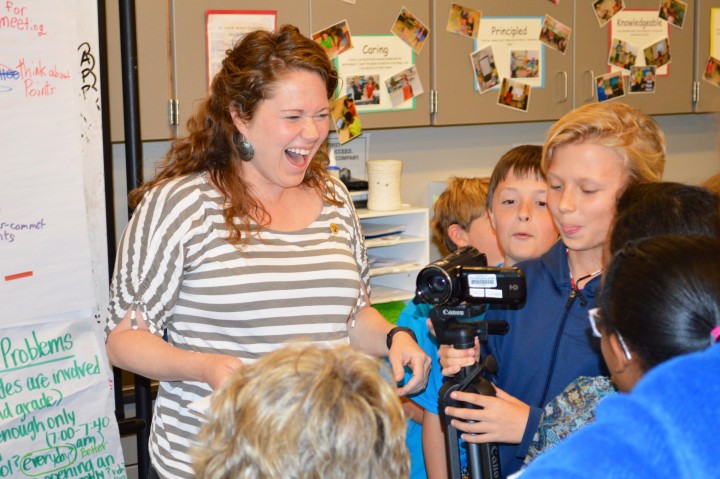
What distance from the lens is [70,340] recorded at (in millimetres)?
2266

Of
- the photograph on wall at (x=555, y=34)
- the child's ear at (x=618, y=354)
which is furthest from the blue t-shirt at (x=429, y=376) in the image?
the photograph on wall at (x=555, y=34)

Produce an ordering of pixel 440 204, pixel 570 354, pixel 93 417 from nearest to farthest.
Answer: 1. pixel 570 354
2. pixel 440 204
3. pixel 93 417

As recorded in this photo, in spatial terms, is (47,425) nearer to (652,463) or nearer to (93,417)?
(93,417)

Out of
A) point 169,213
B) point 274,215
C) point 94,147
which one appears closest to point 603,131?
point 274,215

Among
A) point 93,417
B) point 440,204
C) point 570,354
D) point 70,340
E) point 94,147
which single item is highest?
point 94,147

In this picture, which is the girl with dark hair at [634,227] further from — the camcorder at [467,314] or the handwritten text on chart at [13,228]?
the handwritten text on chart at [13,228]

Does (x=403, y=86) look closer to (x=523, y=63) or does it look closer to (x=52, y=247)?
(x=523, y=63)

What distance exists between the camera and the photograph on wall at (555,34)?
323cm

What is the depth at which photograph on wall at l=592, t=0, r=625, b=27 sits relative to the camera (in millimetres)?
3314

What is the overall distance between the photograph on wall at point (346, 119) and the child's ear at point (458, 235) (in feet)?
2.92

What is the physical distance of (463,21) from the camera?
10.0 feet

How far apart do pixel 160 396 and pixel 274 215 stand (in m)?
0.40

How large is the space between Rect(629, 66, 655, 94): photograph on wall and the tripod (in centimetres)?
233

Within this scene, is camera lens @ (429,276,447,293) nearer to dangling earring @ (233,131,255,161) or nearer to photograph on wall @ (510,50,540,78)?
dangling earring @ (233,131,255,161)
